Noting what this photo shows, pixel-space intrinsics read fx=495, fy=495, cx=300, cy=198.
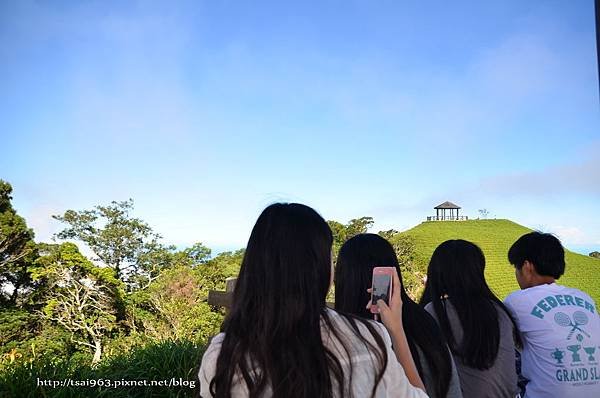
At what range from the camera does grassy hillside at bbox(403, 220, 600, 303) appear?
70.3 ft

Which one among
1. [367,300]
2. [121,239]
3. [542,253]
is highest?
[121,239]

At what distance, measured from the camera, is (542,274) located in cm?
184

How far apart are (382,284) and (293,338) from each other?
348 mm

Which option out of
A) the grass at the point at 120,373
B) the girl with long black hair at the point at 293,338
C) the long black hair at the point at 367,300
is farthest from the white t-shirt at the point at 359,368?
the grass at the point at 120,373

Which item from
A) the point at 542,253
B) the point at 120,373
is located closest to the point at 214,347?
the point at 542,253

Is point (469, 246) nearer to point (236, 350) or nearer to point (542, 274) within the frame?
point (542, 274)

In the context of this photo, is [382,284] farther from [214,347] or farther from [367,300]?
[214,347]

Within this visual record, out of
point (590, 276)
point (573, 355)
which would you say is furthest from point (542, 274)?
point (590, 276)

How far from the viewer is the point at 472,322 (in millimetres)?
1542

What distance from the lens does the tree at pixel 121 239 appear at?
14.3m

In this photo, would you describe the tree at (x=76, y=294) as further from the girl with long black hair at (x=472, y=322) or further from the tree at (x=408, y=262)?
the girl with long black hair at (x=472, y=322)

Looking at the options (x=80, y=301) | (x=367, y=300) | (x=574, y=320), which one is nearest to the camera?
(x=367, y=300)

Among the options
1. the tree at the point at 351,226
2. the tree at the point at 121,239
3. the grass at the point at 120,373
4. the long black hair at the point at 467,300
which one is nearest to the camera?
the long black hair at the point at 467,300

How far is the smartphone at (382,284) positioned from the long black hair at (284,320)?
0.82ft
